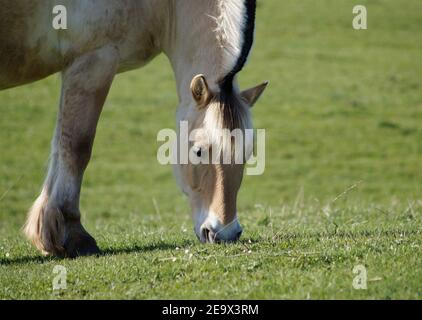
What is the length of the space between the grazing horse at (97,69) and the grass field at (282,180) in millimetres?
448

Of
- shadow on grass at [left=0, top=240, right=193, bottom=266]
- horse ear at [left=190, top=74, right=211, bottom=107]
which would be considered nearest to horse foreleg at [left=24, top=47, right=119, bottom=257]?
shadow on grass at [left=0, top=240, right=193, bottom=266]

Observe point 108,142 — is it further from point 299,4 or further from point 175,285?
point 175,285

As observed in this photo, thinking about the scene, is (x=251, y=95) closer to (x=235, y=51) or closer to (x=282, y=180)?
(x=235, y=51)

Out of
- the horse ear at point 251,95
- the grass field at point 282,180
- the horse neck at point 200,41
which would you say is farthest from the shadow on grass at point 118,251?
the horse ear at point 251,95

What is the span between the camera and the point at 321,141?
26109 millimetres

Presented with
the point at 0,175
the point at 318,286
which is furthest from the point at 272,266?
the point at 0,175

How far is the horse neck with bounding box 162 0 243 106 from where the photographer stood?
23.0ft

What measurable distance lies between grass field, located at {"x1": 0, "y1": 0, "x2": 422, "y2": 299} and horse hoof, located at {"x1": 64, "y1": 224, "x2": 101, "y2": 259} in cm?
18

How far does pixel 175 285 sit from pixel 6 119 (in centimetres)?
2250

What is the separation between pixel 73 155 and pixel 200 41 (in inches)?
65.2

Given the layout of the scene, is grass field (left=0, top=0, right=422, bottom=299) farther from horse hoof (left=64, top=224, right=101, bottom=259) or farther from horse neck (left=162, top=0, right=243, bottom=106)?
horse neck (left=162, top=0, right=243, bottom=106)

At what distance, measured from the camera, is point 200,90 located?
699 centimetres

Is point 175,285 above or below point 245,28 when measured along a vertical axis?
below
